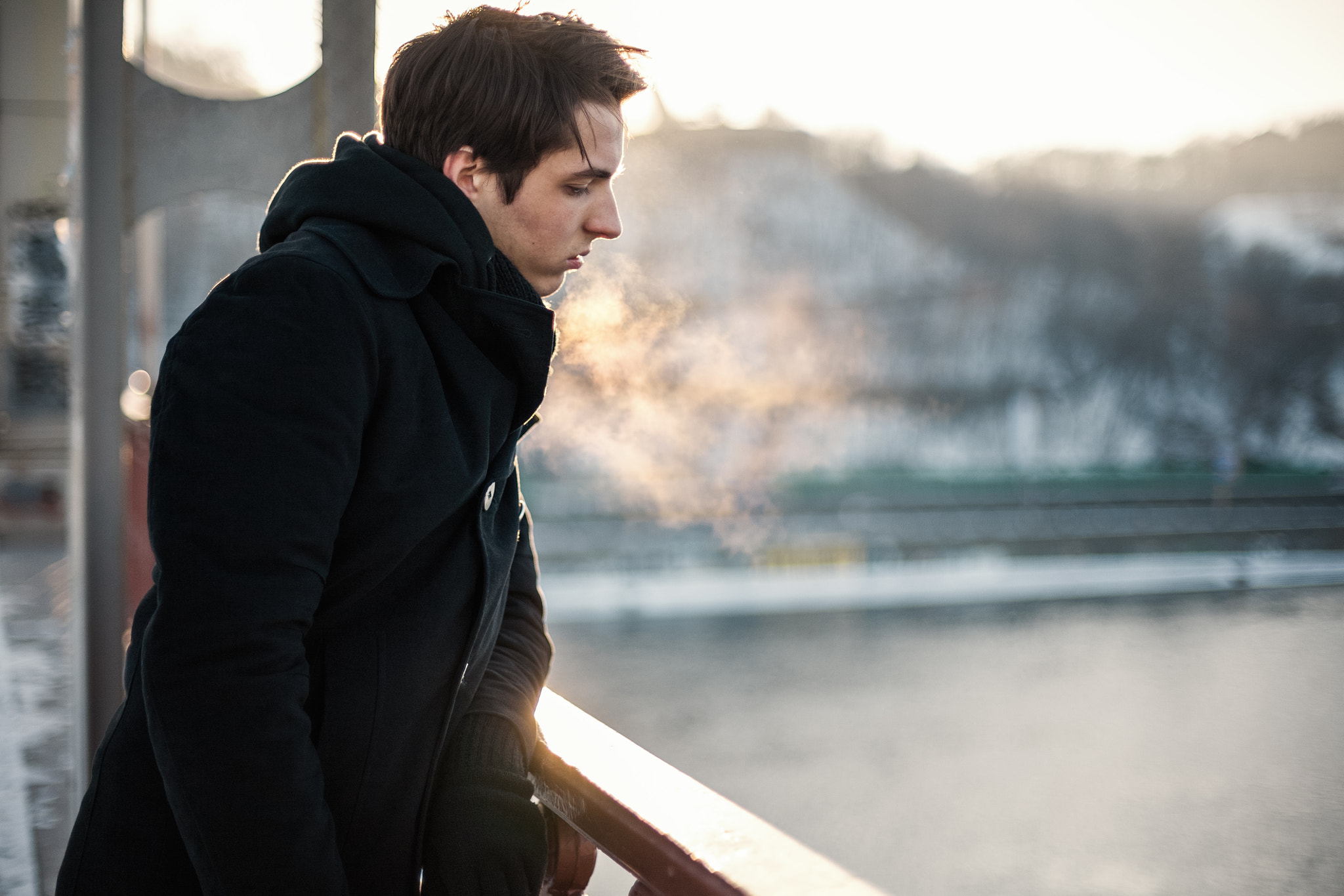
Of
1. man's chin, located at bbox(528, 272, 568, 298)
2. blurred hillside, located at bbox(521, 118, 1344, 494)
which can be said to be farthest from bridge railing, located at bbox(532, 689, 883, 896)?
blurred hillside, located at bbox(521, 118, 1344, 494)

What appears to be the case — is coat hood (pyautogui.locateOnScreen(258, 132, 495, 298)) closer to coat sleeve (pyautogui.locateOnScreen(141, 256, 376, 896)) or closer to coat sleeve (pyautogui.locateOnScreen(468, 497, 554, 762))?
coat sleeve (pyautogui.locateOnScreen(141, 256, 376, 896))

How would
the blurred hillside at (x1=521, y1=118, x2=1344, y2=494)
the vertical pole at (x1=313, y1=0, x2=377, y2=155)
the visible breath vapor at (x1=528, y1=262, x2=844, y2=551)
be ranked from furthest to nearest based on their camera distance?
the blurred hillside at (x1=521, y1=118, x2=1344, y2=494) → the visible breath vapor at (x1=528, y1=262, x2=844, y2=551) → the vertical pole at (x1=313, y1=0, x2=377, y2=155)

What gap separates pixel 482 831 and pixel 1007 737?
8914 millimetres

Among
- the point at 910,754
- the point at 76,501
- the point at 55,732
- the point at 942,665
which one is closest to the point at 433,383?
the point at 76,501

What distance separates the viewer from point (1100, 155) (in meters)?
35.2

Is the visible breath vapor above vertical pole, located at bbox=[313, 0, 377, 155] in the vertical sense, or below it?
below

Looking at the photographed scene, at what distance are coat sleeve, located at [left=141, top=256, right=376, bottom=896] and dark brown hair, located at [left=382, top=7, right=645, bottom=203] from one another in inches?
8.2

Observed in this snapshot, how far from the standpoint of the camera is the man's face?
2.98 feet

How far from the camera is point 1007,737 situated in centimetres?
907

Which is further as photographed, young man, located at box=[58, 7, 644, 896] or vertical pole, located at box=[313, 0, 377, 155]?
vertical pole, located at box=[313, 0, 377, 155]

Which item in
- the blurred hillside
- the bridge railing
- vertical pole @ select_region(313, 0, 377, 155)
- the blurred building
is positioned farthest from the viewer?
the blurred hillside

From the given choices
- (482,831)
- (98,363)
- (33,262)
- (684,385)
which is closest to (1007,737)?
(98,363)

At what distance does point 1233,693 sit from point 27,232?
41.3ft

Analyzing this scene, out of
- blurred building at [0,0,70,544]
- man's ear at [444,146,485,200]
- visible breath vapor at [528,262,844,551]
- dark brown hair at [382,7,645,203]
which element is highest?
dark brown hair at [382,7,645,203]
